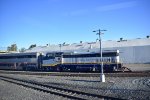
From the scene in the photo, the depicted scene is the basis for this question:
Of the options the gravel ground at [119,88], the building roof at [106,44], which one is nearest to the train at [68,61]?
the gravel ground at [119,88]

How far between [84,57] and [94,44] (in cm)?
3716

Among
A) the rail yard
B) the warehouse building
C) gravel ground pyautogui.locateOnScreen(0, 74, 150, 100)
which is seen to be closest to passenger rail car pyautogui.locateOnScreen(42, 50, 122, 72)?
the rail yard

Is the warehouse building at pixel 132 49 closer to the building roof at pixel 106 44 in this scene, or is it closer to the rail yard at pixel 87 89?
the building roof at pixel 106 44

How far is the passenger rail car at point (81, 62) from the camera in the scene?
3862cm

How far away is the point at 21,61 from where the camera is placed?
178ft

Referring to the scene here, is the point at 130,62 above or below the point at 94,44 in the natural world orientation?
below

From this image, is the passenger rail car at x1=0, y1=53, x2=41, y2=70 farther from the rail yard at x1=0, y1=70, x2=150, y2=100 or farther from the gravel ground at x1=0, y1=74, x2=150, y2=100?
the gravel ground at x1=0, y1=74, x2=150, y2=100

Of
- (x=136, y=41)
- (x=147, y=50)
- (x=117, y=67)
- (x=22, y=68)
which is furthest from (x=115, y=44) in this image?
(x=117, y=67)

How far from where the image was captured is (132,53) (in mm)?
67688

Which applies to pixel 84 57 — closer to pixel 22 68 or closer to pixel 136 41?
pixel 22 68

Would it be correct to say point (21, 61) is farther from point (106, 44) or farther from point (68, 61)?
point (106, 44)

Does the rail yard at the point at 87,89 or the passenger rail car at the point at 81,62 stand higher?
the passenger rail car at the point at 81,62

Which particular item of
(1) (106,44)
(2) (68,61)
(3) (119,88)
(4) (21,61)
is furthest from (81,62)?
(1) (106,44)

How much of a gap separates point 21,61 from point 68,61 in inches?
596
